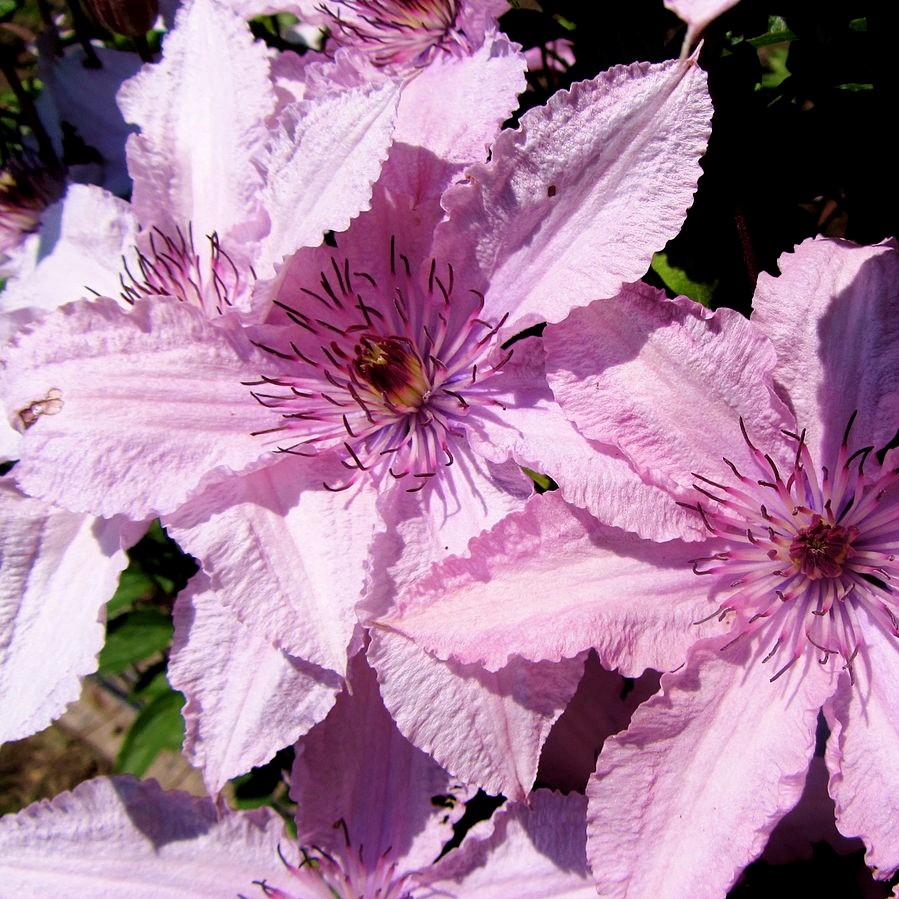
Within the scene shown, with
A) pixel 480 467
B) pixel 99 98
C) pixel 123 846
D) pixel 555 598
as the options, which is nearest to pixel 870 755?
pixel 555 598

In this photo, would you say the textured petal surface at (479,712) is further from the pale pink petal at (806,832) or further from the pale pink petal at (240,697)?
the pale pink petal at (806,832)

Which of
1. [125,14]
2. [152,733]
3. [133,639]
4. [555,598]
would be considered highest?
[125,14]

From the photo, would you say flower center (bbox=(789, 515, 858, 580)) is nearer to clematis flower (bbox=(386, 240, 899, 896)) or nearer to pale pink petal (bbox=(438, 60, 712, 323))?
clematis flower (bbox=(386, 240, 899, 896))

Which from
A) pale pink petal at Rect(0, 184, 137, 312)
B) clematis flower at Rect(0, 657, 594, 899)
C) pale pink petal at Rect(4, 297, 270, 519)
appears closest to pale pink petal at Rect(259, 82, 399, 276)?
pale pink petal at Rect(4, 297, 270, 519)

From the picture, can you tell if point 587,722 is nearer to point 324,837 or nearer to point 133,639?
point 324,837

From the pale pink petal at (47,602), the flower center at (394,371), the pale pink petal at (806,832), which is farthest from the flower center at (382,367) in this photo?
the pale pink petal at (806,832)
